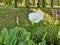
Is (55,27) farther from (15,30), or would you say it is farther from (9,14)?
(9,14)

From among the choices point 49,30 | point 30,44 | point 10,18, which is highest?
point 30,44

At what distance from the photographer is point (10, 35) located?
2.66 metres

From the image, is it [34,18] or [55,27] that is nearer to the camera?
[34,18]

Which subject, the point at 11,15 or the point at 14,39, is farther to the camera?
the point at 11,15

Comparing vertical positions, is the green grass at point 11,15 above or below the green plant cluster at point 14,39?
below

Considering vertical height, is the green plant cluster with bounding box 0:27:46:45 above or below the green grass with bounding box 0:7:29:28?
above

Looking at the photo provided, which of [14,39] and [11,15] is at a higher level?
[14,39]

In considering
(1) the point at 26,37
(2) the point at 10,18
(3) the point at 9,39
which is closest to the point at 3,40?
(3) the point at 9,39

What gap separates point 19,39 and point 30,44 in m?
0.20

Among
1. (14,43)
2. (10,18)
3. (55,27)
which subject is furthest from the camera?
(10,18)

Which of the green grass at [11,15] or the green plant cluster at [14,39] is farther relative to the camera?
the green grass at [11,15]

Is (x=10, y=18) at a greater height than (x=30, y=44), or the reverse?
(x=30, y=44)

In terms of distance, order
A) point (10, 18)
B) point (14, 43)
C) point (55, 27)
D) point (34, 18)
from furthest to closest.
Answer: point (10, 18) → point (55, 27) → point (14, 43) → point (34, 18)

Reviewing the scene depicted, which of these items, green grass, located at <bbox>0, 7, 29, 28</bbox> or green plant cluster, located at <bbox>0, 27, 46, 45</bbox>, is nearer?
green plant cluster, located at <bbox>0, 27, 46, 45</bbox>
